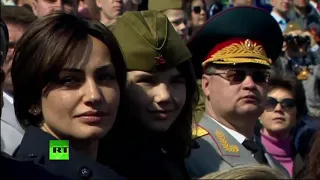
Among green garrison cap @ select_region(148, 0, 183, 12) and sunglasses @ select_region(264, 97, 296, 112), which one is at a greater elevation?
green garrison cap @ select_region(148, 0, 183, 12)

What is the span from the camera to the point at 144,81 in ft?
11.6

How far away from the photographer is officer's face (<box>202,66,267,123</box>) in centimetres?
410

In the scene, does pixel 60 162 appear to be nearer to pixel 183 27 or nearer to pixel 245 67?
pixel 245 67

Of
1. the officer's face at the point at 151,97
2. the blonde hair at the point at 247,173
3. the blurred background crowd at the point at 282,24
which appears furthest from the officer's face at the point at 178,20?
the blonde hair at the point at 247,173

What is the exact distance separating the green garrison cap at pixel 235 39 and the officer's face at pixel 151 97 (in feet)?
2.11

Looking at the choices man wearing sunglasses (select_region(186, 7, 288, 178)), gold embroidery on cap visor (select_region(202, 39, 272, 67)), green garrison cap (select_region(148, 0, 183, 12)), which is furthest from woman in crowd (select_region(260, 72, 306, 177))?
gold embroidery on cap visor (select_region(202, 39, 272, 67))

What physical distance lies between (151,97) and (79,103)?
0.55m

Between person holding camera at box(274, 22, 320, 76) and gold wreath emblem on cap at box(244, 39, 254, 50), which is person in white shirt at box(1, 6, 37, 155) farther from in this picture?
person holding camera at box(274, 22, 320, 76)

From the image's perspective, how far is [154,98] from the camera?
11.6ft

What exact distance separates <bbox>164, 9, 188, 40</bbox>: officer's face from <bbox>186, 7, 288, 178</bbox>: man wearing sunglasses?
6.89 feet

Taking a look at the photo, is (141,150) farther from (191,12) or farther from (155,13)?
(191,12)

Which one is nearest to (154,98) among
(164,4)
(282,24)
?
(164,4)

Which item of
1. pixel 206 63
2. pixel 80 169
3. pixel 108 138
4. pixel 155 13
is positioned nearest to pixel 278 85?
pixel 206 63

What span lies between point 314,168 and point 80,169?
0.84 m
